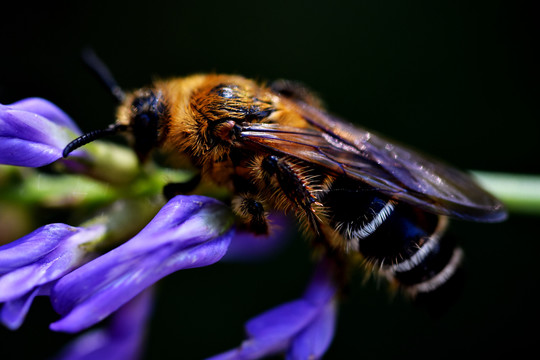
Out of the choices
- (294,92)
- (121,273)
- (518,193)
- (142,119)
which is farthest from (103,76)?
(518,193)

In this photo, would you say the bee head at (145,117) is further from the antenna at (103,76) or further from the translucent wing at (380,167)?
the translucent wing at (380,167)

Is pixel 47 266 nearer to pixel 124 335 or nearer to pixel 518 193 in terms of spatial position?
pixel 124 335

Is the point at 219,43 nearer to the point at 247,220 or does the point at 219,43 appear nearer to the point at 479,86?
the point at 479,86

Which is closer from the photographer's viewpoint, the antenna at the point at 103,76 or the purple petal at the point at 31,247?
the purple petal at the point at 31,247

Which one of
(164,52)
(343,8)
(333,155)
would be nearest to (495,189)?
(333,155)

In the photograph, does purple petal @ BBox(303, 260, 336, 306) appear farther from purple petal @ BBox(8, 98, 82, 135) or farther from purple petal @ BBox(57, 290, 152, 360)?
purple petal @ BBox(8, 98, 82, 135)

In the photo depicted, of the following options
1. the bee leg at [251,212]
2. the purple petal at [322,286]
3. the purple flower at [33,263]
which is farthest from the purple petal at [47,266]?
the purple petal at [322,286]
